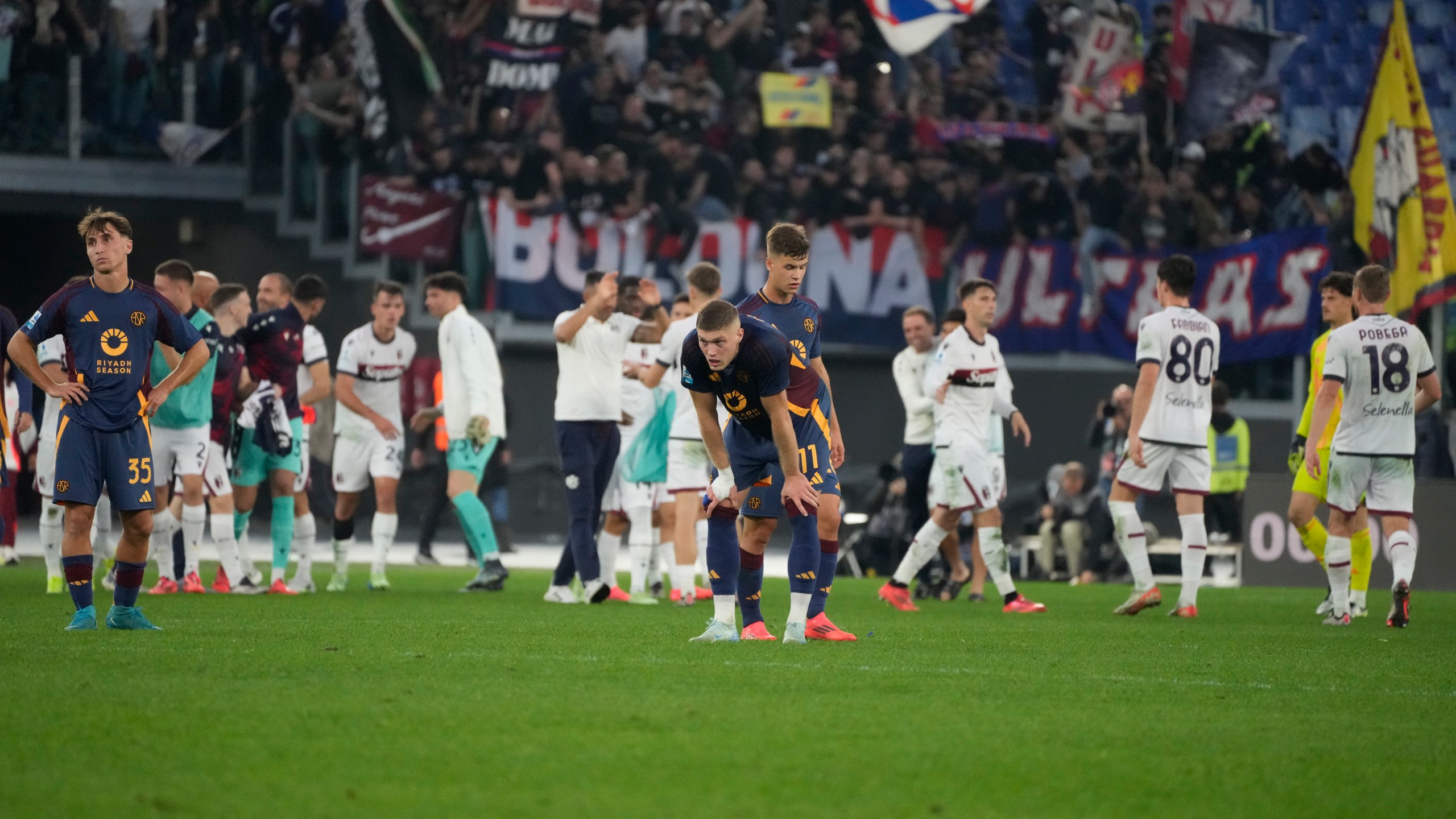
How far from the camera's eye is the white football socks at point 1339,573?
36.1 ft

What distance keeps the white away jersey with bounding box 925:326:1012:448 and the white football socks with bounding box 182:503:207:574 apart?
5397 mm

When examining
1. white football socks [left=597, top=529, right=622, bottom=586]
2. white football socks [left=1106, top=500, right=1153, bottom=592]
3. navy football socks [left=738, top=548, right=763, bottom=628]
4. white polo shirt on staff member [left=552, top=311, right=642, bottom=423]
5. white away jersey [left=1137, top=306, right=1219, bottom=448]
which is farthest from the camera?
white football socks [left=597, top=529, right=622, bottom=586]

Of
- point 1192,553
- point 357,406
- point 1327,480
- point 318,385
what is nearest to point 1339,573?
point 1327,480

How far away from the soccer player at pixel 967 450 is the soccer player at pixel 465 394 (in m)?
3.14

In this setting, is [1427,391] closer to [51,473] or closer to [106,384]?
[106,384]

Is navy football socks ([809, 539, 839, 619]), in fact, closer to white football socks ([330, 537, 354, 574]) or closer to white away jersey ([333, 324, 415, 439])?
white away jersey ([333, 324, 415, 439])

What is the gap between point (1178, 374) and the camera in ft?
36.7

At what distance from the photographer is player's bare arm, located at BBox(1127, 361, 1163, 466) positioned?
10820mm

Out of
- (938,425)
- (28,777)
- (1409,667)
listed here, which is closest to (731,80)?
(938,425)

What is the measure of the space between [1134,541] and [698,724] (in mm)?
6548

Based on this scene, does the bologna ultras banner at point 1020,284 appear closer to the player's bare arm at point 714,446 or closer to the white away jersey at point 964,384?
the white away jersey at point 964,384

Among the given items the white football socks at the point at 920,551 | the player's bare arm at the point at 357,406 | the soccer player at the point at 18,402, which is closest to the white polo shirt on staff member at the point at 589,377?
the player's bare arm at the point at 357,406

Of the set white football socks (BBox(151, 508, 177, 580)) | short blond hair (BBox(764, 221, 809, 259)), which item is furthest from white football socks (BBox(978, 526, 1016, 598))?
white football socks (BBox(151, 508, 177, 580))

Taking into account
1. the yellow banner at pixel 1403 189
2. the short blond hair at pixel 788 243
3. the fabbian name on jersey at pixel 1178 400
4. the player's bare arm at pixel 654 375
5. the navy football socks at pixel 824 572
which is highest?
the yellow banner at pixel 1403 189
